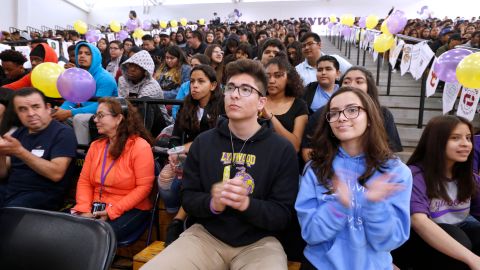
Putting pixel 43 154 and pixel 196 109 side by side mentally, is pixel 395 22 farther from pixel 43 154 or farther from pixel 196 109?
pixel 43 154

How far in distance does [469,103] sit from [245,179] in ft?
9.86

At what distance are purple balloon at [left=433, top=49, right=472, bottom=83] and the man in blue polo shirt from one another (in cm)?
360

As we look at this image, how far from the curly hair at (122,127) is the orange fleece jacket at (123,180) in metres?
0.04

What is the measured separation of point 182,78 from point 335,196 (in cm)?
339

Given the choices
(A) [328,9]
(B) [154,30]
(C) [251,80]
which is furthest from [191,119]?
(A) [328,9]

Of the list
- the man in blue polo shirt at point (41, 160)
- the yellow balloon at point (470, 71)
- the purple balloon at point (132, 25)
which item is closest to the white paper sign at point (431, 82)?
the yellow balloon at point (470, 71)

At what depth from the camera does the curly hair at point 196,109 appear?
273 cm

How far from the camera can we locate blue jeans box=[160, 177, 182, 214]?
2.31m

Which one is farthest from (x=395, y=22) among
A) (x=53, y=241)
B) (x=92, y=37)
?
(x=92, y=37)

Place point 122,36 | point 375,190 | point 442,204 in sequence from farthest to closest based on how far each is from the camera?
point 122,36, point 442,204, point 375,190

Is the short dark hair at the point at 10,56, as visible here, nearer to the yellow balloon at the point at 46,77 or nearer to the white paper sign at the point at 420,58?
the yellow balloon at the point at 46,77

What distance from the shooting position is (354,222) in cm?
163

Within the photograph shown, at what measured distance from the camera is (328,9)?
73.3 feet

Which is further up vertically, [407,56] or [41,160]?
[407,56]
